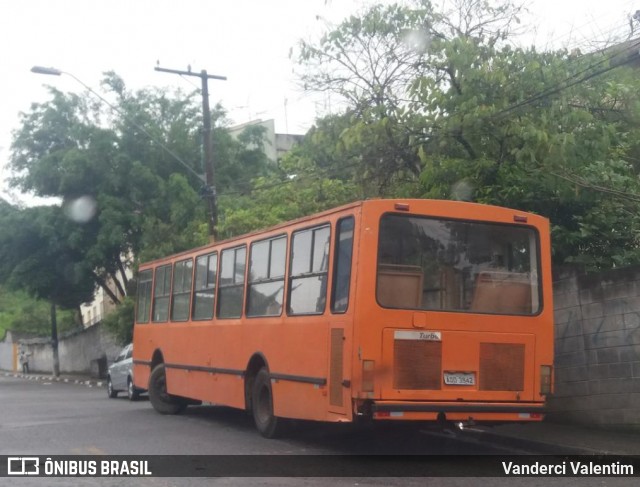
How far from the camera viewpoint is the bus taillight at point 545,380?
417 inches

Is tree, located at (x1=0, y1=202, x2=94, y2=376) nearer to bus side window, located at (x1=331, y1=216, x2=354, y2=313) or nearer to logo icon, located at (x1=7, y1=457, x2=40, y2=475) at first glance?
logo icon, located at (x1=7, y1=457, x2=40, y2=475)

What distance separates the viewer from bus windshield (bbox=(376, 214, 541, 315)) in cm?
1020

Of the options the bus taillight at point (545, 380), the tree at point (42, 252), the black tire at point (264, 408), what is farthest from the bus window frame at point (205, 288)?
the tree at point (42, 252)

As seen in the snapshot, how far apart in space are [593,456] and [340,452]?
3.15 meters

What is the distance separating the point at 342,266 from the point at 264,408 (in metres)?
3.35

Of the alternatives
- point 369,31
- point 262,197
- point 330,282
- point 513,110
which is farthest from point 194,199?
point 330,282

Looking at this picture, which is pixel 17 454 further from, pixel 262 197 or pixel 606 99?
pixel 262 197

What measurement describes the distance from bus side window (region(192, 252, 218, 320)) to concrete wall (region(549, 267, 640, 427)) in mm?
→ 5558

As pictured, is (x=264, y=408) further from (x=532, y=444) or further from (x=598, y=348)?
(x=598, y=348)

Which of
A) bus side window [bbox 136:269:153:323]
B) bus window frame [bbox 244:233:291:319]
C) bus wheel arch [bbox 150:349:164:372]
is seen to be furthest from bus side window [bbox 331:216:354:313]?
bus side window [bbox 136:269:153:323]

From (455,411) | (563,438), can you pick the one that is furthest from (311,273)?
(563,438)

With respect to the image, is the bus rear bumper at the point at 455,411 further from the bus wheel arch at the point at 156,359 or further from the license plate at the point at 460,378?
the bus wheel arch at the point at 156,359

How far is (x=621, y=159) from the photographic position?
589 inches

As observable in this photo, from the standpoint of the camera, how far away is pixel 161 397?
1758 cm
